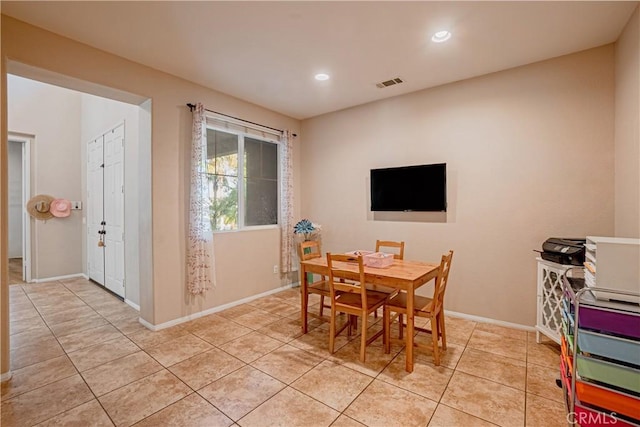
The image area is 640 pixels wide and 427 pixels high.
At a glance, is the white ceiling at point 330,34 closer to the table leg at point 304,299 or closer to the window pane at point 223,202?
the window pane at point 223,202

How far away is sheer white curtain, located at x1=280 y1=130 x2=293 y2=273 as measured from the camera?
4.74 meters

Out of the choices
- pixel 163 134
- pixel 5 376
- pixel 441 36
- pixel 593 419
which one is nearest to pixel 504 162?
pixel 441 36

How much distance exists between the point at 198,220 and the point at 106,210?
7.92 ft

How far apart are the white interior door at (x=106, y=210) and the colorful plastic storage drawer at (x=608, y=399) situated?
16.8ft

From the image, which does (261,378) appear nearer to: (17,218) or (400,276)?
(400,276)

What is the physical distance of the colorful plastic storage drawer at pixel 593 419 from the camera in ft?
5.02

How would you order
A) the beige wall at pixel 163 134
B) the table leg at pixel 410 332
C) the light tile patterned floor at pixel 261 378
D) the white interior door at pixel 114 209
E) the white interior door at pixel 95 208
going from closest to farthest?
the light tile patterned floor at pixel 261 378 → the table leg at pixel 410 332 → the beige wall at pixel 163 134 → the white interior door at pixel 114 209 → the white interior door at pixel 95 208

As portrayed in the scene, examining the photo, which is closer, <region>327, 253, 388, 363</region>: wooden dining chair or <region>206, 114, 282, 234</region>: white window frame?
<region>327, 253, 388, 363</region>: wooden dining chair

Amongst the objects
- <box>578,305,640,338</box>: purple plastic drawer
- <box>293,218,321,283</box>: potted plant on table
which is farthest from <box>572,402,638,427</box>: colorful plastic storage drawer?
<box>293,218,321,283</box>: potted plant on table

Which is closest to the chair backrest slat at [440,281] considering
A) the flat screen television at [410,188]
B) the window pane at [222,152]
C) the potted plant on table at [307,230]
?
the flat screen television at [410,188]

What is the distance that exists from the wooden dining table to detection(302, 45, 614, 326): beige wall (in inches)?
40.4

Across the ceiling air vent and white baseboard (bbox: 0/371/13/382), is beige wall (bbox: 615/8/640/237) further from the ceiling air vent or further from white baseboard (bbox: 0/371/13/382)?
white baseboard (bbox: 0/371/13/382)

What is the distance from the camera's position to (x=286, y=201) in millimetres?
4754

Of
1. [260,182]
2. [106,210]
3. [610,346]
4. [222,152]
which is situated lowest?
[610,346]
